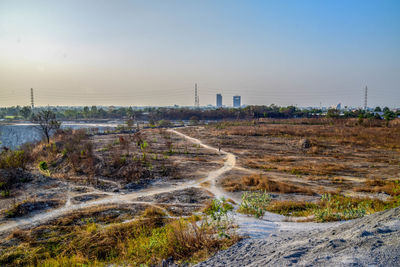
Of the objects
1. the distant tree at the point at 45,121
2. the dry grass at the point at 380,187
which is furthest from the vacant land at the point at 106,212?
the distant tree at the point at 45,121

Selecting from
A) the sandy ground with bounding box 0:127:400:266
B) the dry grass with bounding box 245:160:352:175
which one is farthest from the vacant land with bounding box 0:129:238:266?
the dry grass with bounding box 245:160:352:175

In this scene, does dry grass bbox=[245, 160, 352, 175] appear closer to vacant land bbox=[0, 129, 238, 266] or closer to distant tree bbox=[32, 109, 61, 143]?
vacant land bbox=[0, 129, 238, 266]

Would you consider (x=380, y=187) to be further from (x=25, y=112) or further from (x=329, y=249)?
(x=25, y=112)

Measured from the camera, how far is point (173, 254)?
497 cm

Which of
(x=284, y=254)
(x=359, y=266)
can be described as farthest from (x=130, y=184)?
(x=359, y=266)

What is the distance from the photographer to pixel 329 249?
3814mm

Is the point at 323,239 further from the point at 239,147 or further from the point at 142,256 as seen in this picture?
the point at 239,147

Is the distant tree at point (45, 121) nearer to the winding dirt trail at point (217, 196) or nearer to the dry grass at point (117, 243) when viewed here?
the winding dirt trail at point (217, 196)

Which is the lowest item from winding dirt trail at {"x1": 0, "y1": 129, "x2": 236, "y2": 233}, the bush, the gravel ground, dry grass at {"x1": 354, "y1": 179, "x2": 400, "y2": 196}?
winding dirt trail at {"x1": 0, "y1": 129, "x2": 236, "y2": 233}

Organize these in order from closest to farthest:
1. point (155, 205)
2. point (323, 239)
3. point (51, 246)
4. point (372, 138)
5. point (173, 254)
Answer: point (323, 239), point (173, 254), point (51, 246), point (155, 205), point (372, 138)

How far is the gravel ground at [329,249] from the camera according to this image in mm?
3357

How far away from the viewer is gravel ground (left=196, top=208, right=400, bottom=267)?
3.36 metres

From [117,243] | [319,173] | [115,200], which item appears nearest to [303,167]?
[319,173]

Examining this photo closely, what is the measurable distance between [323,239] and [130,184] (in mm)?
10248
